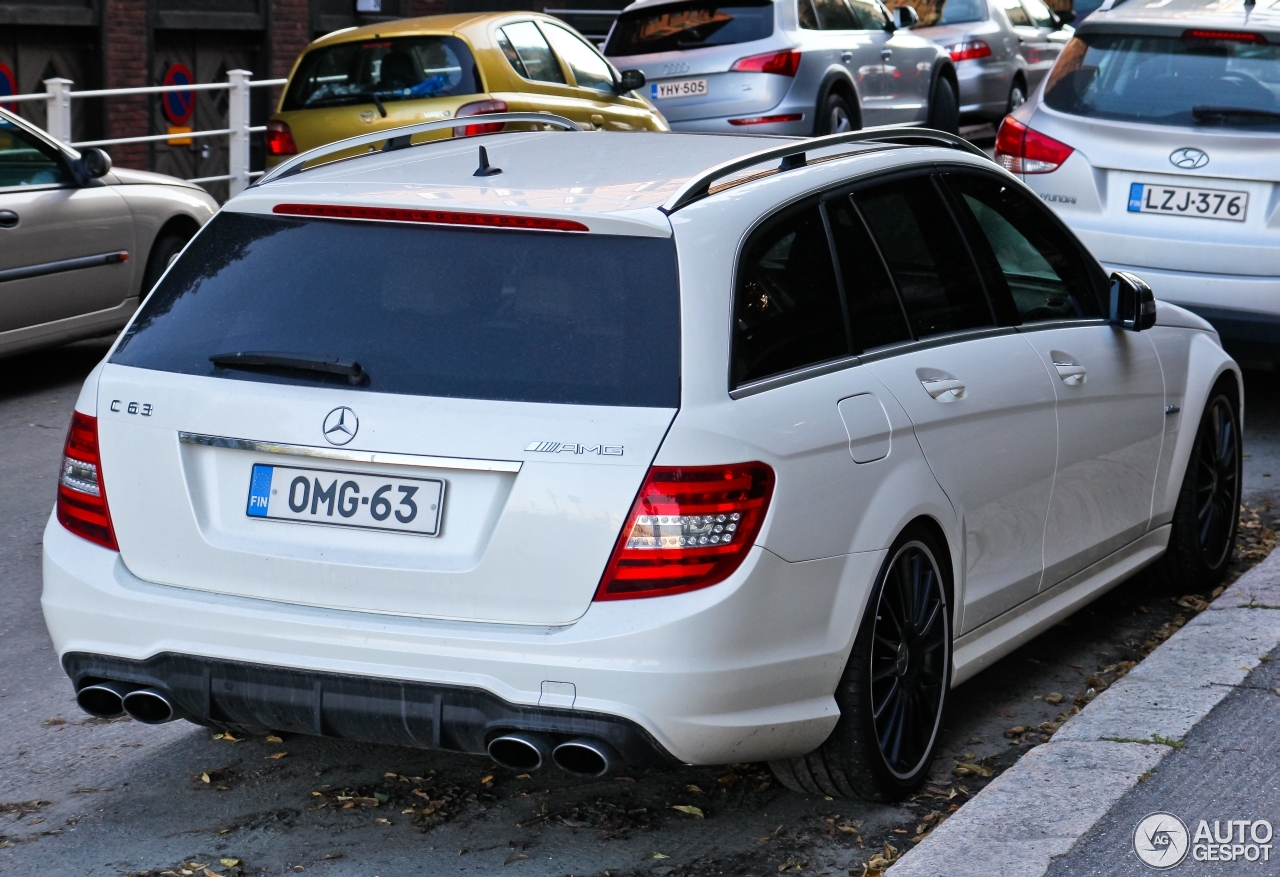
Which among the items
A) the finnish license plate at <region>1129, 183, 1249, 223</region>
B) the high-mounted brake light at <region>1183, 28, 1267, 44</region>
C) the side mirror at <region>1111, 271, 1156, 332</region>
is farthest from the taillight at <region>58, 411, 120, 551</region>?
the high-mounted brake light at <region>1183, 28, 1267, 44</region>

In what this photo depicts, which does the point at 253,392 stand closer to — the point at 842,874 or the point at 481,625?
the point at 481,625

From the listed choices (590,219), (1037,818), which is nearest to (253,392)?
(590,219)

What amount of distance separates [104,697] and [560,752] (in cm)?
112

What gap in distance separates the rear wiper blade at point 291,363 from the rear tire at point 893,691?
1.27 m

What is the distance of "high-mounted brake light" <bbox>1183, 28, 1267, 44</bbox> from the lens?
8.70 m

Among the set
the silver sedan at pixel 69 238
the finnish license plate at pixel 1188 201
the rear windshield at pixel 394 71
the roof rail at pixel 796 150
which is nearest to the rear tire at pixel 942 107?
the rear windshield at pixel 394 71

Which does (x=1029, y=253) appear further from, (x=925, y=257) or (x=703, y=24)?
(x=703, y=24)

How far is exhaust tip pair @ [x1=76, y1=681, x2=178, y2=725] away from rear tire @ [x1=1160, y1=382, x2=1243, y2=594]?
350cm

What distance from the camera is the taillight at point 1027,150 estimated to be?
8781 millimetres

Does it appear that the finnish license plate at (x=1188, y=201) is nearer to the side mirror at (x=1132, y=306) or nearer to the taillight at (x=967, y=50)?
the side mirror at (x=1132, y=306)

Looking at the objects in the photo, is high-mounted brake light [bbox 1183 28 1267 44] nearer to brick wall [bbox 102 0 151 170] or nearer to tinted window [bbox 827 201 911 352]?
tinted window [bbox 827 201 911 352]

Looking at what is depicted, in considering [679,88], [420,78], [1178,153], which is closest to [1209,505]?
[1178,153]

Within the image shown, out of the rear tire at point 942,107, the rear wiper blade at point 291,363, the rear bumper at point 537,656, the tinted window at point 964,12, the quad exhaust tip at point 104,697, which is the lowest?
the rear tire at point 942,107

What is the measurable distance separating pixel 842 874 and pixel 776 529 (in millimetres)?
831
